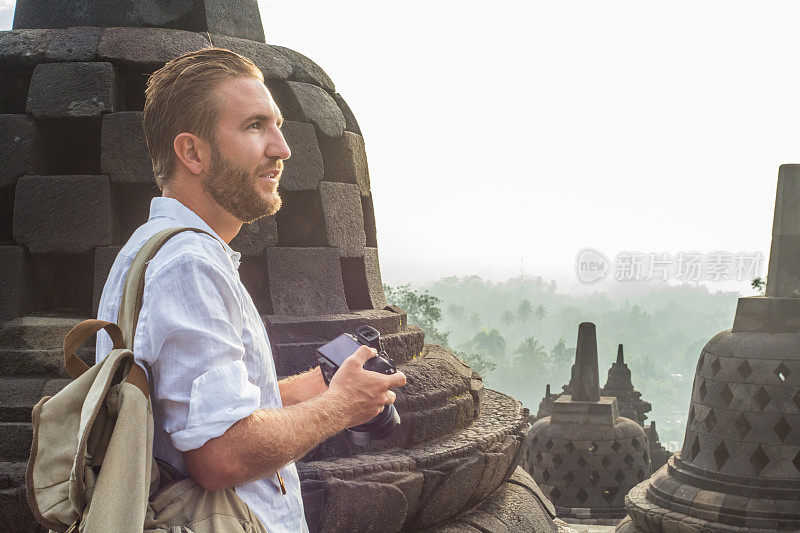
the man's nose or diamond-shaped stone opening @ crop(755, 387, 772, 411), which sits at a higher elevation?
the man's nose

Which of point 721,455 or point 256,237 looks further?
point 721,455

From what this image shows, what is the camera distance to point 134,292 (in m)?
1.45

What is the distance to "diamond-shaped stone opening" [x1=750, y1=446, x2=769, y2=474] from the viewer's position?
6.87 metres

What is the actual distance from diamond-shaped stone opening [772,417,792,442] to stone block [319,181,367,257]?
15.2ft

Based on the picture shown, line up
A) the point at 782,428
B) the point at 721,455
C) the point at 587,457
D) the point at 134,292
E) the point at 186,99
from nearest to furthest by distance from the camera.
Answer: the point at 134,292
the point at 186,99
the point at 782,428
the point at 721,455
the point at 587,457

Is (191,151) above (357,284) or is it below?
above

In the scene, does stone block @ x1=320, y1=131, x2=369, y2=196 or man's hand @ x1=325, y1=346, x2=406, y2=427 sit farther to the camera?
stone block @ x1=320, y1=131, x2=369, y2=196

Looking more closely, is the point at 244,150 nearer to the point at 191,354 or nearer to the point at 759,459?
the point at 191,354

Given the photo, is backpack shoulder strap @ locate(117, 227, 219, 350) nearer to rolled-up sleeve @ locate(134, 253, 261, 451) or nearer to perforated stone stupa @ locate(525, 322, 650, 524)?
rolled-up sleeve @ locate(134, 253, 261, 451)

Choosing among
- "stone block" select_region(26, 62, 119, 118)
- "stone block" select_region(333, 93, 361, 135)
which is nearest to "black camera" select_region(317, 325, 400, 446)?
"stone block" select_region(26, 62, 119, 118)

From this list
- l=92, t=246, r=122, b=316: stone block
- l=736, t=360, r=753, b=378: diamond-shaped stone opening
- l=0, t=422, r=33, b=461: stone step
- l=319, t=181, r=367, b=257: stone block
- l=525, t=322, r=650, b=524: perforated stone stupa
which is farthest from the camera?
l=525, t=322, r=650, b=524: perforated stone stupa

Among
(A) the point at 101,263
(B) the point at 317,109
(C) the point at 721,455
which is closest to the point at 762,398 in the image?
(C) the point at 721,455

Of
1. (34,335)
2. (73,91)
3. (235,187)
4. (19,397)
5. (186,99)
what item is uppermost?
(73,91)

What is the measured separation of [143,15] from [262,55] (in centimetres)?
69
